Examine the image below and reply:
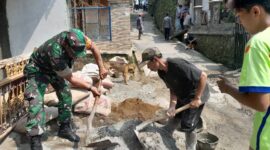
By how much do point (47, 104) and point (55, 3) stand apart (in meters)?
5.59

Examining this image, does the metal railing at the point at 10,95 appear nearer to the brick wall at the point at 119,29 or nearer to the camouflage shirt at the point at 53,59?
the camouflage shirt at the point at 53,59

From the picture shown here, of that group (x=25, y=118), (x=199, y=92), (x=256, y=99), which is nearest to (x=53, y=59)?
(x=25, y=118)

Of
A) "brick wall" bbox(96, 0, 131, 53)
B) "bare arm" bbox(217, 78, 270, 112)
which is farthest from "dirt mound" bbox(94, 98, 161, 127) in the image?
"brick wall" bbox(96, 0, 131, 53)

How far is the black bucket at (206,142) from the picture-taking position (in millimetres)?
4562

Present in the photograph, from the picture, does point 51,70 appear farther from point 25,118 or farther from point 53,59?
point 25,118

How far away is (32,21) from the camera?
33.4ft

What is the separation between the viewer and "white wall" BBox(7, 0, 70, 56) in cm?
990

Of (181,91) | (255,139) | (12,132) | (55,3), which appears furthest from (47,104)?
(55,3)

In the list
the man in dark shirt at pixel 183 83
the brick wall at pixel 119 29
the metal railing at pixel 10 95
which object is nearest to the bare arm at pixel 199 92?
the man in dark shirt at pixel 183 83

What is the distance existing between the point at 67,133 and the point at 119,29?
680 centimetres

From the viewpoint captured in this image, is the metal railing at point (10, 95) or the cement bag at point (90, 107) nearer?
the metal railing at point (10, 95)

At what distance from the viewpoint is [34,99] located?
175 inches

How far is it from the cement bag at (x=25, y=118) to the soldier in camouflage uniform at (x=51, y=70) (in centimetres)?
56

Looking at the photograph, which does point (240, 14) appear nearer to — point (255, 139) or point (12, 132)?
point (255, 139)
